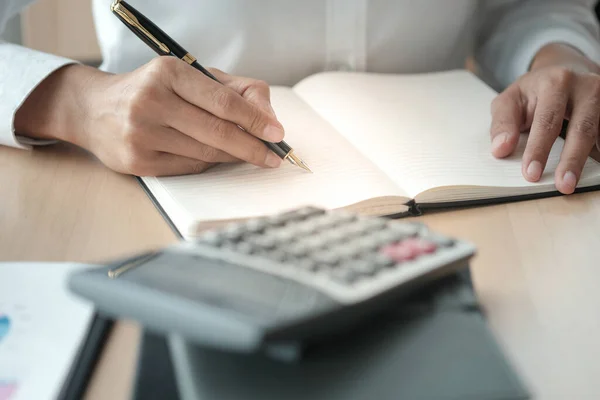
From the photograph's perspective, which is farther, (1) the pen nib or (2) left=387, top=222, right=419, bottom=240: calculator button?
(1) the pen nib

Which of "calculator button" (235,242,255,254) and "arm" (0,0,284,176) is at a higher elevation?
"arm" (0,0,284,176)

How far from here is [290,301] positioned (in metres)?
0.40

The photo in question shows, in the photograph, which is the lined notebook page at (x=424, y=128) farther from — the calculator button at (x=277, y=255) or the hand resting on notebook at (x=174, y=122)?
the calculator button at (x=277, y=255)

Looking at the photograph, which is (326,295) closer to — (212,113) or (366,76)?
(212,113)

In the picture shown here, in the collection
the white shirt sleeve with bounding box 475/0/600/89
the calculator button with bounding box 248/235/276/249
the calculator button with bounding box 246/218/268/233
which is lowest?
the calculator button with bounding box 248/235/276/249

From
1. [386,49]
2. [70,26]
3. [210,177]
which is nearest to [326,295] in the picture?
[210,177]

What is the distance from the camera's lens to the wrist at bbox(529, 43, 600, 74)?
991mm

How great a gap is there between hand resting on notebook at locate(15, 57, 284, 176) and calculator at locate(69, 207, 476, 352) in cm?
24

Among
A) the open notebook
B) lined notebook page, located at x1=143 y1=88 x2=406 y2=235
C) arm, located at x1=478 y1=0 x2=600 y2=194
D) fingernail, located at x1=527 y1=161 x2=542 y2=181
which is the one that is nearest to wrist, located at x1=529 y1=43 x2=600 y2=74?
arm, located at x1=478 y1=0 x2=600 y2=194

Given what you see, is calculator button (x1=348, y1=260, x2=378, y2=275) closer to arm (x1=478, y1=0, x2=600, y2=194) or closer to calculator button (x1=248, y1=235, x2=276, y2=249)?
calculator button (x1=248, y1=235, x2=276, y2=249)

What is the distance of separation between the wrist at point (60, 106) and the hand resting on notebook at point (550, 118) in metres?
0.44

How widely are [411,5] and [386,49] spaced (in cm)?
7

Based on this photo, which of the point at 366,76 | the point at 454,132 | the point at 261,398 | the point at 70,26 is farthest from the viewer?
the point at 70,26

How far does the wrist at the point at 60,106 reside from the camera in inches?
31.7
